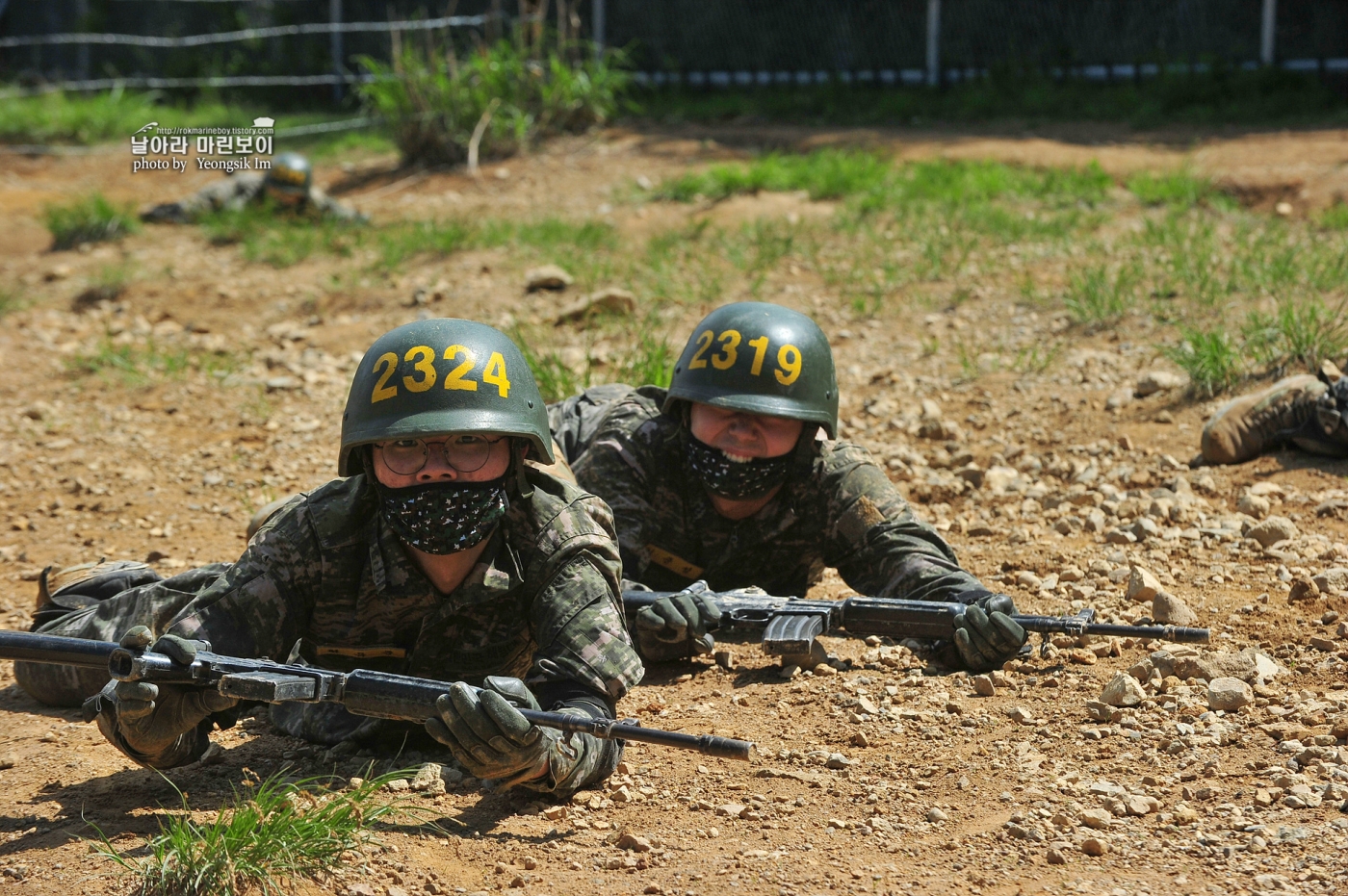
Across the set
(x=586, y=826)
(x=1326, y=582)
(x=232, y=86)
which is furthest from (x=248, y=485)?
(x=232, y=86)

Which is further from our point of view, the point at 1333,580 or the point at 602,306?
the point at 602,306

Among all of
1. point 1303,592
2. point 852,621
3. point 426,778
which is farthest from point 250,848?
point 1303,592

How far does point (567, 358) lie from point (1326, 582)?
4.14 metres

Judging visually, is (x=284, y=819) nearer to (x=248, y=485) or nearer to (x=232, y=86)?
(x=248, y=485)

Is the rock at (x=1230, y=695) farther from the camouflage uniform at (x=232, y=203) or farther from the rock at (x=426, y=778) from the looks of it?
the camouflage uniform at (x=232, y=203)

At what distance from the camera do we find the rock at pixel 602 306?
8289 mm

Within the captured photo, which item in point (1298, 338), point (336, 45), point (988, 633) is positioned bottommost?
point (988, 633)

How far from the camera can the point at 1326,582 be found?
476 cm

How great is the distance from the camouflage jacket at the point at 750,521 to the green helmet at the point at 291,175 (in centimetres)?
650

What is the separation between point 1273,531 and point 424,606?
10.0 feet

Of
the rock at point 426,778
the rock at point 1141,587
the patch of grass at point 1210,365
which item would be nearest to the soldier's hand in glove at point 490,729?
the rock at point 426,778

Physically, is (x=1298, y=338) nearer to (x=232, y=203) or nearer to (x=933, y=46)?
(x=232, y=203)

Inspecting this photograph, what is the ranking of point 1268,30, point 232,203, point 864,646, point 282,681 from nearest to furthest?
point 282,681 < point 864,646 < point 232,203 < point 1268,30

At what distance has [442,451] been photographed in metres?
3.87
